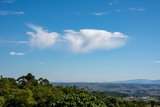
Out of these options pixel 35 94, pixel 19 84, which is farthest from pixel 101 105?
pixel 19 84

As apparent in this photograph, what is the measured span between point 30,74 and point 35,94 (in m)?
53.4

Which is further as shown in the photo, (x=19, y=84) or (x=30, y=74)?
(x=30, y=74)

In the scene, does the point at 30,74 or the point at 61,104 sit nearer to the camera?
the point at 61,104

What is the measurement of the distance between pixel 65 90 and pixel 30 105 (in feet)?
145

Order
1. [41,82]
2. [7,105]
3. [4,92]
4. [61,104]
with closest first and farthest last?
1. [61,104]
2. [7,105]
3. [4,92]
4. [41,82]

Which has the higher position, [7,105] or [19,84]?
[19,84]

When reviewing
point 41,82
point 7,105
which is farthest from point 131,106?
point 7,105

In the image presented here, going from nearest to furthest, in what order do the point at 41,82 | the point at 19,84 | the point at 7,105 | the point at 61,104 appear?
the point at 61,104, the point at 7,105, the point at 19,84, the point at 41,82

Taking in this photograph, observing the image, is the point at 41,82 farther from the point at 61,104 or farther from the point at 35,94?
the point at 61,104

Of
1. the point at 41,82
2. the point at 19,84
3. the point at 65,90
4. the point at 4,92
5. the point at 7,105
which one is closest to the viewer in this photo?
the point at 7,105

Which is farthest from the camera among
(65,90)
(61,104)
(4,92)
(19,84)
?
(19,84)

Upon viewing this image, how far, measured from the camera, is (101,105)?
54.4 meters

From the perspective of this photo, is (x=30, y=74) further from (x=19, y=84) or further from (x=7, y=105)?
(x=7, y=105)

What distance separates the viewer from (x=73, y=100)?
169ft
